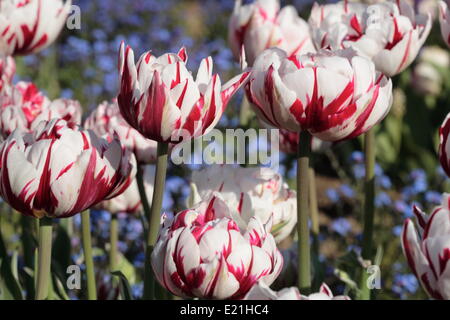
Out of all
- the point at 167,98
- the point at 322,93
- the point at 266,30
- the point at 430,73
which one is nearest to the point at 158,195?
the point at 167,98

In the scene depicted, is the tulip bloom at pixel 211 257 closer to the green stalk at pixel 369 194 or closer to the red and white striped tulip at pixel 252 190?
the red and white striped tulip at pixel 252 190

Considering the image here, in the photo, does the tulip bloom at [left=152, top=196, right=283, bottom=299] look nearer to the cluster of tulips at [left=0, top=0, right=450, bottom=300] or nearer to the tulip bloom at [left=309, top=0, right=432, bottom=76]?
the cluster of tulips at [left=0, top=0, right=450, bottom=300]

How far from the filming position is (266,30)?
1.43m

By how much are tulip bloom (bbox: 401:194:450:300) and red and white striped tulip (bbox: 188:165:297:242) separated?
13.1 inches

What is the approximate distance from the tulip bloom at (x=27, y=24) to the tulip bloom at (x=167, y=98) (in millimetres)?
497

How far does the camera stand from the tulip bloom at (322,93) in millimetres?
979

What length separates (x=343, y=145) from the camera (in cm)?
295

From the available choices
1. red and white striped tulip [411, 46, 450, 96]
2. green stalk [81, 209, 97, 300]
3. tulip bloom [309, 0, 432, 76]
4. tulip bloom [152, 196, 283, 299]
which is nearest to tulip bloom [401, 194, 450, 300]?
tulip bloom [152, 196, 283, 299]

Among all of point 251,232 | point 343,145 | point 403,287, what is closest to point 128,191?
point 251,232

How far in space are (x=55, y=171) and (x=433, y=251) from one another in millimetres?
434

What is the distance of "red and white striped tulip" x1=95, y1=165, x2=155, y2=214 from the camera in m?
1.40

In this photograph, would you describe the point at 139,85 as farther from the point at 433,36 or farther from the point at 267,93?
the point at 433,36

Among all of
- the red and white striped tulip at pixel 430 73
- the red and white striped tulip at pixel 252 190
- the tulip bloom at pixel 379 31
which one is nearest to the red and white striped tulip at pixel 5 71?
the red and white striped tulip at pixel 252 190
